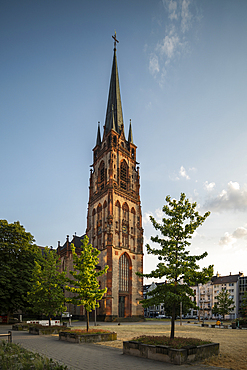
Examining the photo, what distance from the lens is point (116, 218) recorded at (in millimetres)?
62688

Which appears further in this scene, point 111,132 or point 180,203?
point 111,132

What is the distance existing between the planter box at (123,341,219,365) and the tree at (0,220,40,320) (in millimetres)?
25890

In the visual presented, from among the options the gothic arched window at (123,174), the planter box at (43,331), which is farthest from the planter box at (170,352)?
the gothic arched window at (123,174)

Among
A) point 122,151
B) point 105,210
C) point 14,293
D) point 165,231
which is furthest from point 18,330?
point 122,151

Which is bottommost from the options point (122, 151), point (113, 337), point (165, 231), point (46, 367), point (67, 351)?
point (113, 337)

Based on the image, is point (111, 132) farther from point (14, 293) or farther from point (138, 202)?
point (14, 293)

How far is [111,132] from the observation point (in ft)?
231

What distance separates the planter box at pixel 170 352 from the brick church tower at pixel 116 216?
4341 cm

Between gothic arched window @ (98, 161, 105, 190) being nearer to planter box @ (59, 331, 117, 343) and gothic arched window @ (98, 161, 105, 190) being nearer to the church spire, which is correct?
the church spire

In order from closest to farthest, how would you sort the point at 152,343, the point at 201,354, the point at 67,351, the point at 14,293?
the point at 201,354 < the point at 152,343 < the point at 67,351 < the point at 14,293

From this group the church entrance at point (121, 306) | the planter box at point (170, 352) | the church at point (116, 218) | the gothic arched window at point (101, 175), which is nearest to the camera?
the planter box at point (170, 352)

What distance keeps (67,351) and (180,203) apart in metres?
9.90

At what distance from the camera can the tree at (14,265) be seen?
1544 inches

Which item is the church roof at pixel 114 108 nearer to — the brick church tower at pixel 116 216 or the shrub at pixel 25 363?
the brick church tower at pixel 116 216
